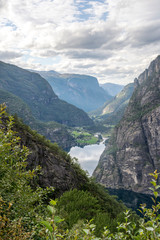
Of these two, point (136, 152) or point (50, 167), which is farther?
point (136, 152)

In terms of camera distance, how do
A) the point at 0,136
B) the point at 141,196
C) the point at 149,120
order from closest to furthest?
the point at 0,136
the point at 141,196
the point at 149,120

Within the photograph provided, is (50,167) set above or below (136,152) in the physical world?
below

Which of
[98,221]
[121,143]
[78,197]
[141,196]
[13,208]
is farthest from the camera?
[121,143]

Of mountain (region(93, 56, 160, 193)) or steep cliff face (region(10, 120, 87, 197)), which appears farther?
mountain (region(93, 56, 160, 193))

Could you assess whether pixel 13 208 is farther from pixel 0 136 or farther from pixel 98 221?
pixel 98 221

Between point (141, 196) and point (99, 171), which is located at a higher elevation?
point (99, 171)

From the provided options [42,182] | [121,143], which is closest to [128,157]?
[121,143]

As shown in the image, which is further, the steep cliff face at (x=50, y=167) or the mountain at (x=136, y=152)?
the mountain at (x=136, y=152)

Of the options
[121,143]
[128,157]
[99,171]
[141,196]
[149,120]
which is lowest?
[141,196]
